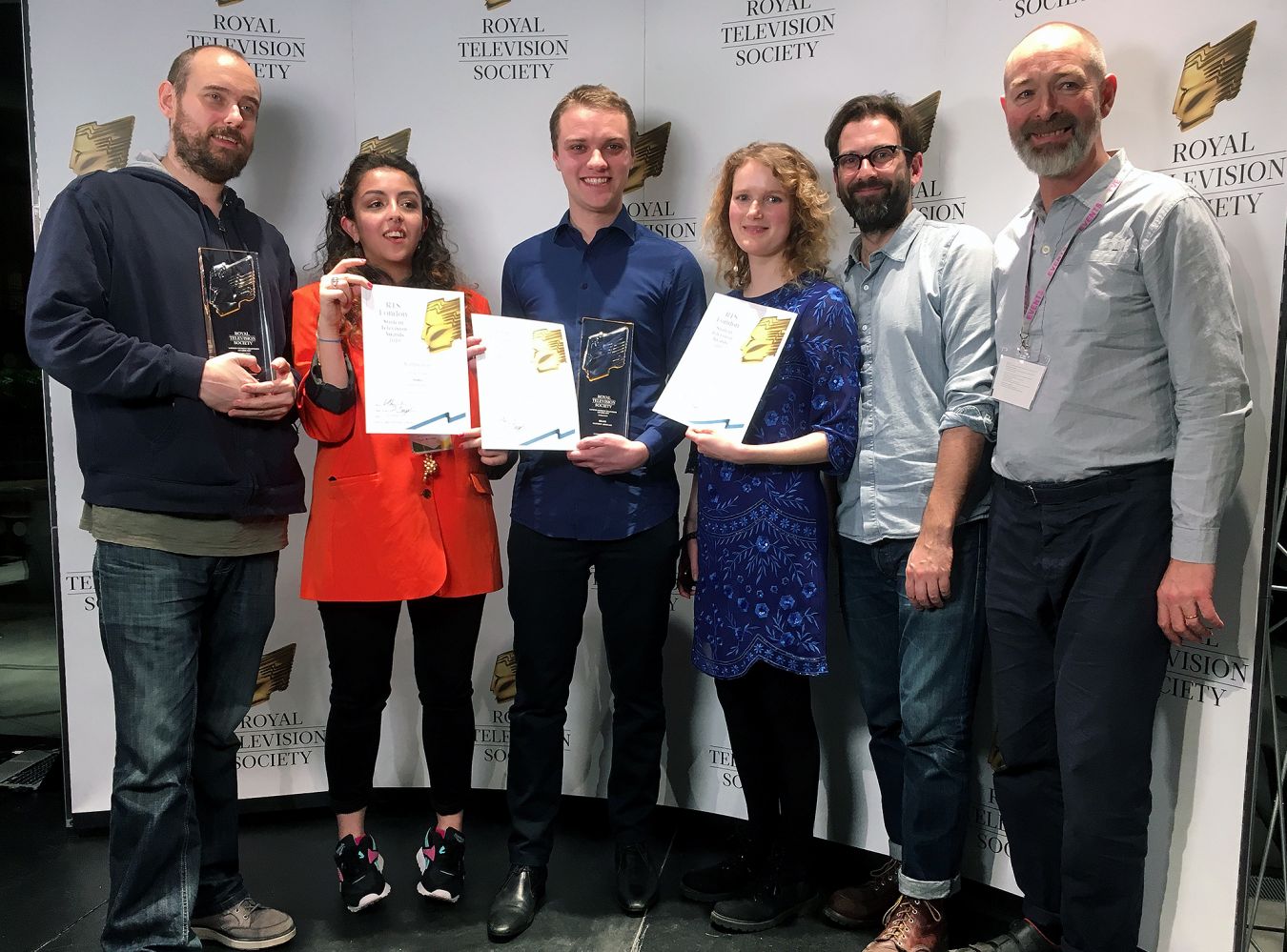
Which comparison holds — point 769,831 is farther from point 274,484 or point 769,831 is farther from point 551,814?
point 274,484

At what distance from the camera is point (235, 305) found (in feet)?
6.97

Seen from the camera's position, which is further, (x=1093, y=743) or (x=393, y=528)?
(x=393, y=528)

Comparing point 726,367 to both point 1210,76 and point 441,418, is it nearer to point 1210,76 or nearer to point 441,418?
point 441,418

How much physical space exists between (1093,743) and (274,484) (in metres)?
1.89

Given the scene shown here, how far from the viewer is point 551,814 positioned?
8.25 ft

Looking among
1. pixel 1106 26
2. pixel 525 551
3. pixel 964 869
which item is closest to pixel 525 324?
pixel 525 551

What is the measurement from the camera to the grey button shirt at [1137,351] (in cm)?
178

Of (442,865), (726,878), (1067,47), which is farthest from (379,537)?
(1067,47)

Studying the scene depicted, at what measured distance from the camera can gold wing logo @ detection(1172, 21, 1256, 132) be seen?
2117mm

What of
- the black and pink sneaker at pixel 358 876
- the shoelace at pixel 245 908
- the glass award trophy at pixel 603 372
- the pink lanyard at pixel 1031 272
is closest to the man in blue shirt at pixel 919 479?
the pink lanyard at pixel 1031 272

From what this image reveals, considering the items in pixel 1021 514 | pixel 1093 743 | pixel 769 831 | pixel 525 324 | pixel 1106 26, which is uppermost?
pixel 1106 26

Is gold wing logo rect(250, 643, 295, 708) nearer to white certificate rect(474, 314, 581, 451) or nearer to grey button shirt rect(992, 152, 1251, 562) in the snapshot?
white certificate rect(474, 314, 581, 451)

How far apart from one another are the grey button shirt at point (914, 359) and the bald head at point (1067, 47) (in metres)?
0.42

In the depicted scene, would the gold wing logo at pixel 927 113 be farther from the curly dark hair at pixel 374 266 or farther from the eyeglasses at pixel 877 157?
the curly dark hair at pixel 374 266
